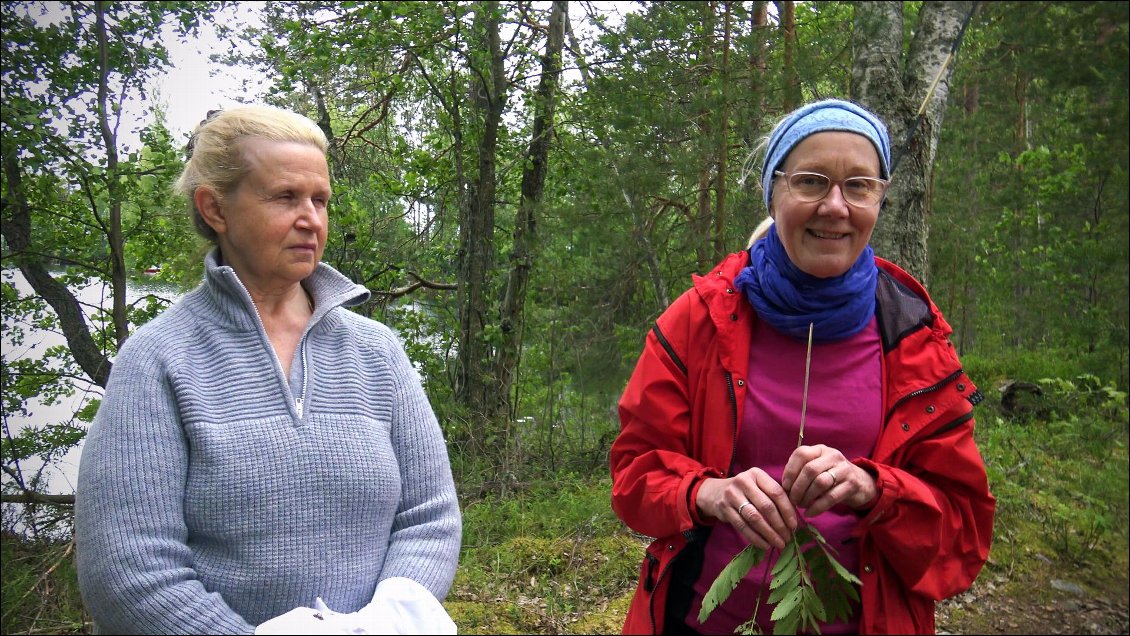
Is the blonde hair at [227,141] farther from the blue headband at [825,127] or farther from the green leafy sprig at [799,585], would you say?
the green leafy sprig at [799,585]

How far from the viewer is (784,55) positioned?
21.2ft

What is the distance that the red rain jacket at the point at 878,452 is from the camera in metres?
1.71

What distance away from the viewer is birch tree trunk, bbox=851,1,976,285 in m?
4.26

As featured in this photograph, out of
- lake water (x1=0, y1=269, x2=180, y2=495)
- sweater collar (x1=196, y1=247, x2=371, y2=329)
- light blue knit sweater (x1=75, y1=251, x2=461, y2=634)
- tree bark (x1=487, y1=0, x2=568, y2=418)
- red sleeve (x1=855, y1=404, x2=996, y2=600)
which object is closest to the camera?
light blue knit sweater (x1=75, y1=251, x2=461, y2=634)

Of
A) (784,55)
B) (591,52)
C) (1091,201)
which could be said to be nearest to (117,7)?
(591,52)

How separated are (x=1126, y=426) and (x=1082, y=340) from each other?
1.05 metres

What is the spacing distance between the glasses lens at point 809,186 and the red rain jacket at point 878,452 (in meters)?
0.26

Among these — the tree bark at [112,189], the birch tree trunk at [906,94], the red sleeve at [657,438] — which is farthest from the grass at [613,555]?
the red sleeve at [657,438]

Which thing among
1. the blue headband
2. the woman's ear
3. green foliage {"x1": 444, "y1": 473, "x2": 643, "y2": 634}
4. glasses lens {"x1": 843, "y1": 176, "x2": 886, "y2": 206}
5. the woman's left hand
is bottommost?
green foliage {"x1": 444, "y1": 473, "x2": 643, "y2": 634}

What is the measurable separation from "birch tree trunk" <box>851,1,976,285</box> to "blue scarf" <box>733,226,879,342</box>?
2.57 metres

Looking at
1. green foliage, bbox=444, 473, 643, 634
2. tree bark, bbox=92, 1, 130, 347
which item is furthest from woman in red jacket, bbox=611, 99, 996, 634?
tree bark, bbox=92, 1, 130, 347

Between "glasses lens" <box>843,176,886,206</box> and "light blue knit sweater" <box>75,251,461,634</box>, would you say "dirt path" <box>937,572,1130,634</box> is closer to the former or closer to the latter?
"glasses lens" <box>843,176,886,206</box>

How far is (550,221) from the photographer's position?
728 cm

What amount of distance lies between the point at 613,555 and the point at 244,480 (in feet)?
11.1
